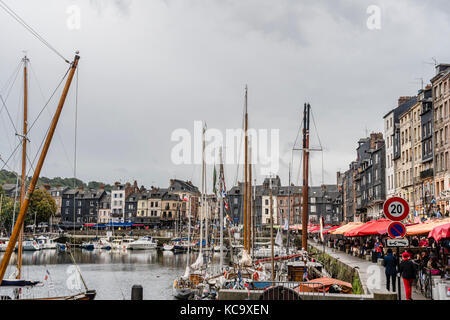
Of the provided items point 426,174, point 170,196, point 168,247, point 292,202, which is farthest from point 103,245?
point 426,174

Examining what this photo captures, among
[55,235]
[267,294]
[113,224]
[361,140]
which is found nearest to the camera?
[267,294]

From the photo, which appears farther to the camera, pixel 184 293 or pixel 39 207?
pixel 39 207

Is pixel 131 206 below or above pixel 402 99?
below

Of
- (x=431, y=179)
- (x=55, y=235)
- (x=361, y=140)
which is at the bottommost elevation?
(x=55, y=235)

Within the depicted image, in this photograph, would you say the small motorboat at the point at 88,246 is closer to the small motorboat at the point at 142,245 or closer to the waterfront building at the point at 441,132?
the small motorboat at the point at 142,245

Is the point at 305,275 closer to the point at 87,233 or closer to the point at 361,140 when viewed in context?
the point at 361,140

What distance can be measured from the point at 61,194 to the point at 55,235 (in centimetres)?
3941

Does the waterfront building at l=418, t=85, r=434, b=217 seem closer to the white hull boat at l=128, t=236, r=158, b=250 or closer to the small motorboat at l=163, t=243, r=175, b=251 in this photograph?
the small motorboat at l=163, t=243, r=175, b=251

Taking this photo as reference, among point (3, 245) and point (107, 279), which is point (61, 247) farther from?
point (107, 279)

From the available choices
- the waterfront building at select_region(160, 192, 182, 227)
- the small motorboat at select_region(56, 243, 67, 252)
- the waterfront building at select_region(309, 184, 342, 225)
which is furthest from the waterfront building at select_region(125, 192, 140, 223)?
the waterfront building at select_region(309, 184, 342, 225)

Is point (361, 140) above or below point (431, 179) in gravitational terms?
above

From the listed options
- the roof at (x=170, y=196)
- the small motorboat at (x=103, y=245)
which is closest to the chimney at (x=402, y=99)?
the small motorboat at (x=103, y=245)
